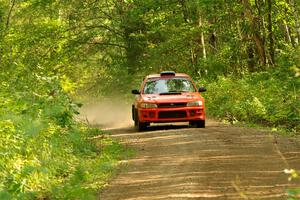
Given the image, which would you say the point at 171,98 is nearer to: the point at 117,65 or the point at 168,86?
the point at 168,86

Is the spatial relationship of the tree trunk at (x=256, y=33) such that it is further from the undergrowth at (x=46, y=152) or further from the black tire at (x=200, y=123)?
the undergrowth at (x=46, y=152)

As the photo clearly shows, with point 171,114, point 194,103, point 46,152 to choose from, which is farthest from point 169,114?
point 46,152

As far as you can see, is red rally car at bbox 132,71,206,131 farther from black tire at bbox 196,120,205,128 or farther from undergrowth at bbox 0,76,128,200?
undergrowth at bbox 0,76,128,200

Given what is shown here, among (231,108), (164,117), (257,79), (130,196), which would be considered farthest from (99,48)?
(130,196)

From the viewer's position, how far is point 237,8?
3005cm

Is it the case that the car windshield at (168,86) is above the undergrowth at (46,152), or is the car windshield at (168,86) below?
above

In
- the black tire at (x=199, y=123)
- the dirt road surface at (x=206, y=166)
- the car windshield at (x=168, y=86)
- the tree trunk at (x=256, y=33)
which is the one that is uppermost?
the tree trunk at (x=256, y=33)

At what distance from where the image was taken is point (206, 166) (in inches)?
419

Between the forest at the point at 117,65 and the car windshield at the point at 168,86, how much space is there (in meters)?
2.04

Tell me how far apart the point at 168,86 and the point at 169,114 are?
56.7 inches

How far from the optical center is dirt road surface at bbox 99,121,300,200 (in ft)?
27.9

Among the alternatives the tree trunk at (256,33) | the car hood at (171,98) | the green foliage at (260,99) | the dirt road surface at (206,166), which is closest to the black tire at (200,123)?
the car hood at (171,98)

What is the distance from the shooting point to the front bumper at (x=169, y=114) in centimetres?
1745

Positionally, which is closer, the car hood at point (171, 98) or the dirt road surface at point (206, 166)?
the dirt road surface at point (206, 166)
